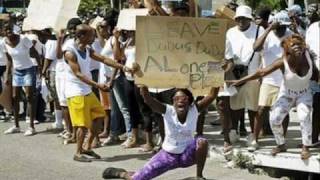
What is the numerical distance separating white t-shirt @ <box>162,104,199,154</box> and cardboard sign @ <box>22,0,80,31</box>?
115 inches

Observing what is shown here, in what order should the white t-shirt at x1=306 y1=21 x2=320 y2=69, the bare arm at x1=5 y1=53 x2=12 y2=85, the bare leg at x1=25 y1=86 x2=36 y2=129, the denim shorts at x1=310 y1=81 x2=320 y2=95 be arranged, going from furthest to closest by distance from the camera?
the bare arm at x1=5 y1=53 x2=12 y2=85 → the bare leg at x1=25 y1=86 x2=36 y2=129 → the denim shorts at x1=310 y1=81 x2=320 y2=95 → the white t-shirt at x1=306 y1=21 x2=320 y2=69

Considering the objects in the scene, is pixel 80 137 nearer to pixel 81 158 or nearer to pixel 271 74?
pixel 81 158

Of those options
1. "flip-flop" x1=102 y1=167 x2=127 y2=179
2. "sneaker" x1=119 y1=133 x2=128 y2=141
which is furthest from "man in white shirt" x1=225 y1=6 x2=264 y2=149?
"sneaker" x1=119 y1=133 x2=128 y2=141

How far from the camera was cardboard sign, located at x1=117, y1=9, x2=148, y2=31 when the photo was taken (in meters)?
8.37

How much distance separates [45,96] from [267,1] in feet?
70.8

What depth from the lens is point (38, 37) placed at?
1088cm

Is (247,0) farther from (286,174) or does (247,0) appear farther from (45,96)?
(286,174)

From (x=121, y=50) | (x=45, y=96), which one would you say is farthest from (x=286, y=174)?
(x=45, y=96)

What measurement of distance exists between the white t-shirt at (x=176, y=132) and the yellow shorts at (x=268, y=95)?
1497 millimetres

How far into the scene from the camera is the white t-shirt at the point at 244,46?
25.9 ft

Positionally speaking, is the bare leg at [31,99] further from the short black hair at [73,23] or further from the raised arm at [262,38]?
the raised arm at [262,38]

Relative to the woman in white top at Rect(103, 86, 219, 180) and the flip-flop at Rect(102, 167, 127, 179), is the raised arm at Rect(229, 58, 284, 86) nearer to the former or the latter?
the woman in white top at Rect(103, 86, 219, 180)

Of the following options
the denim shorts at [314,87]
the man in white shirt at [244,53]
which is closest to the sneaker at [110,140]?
the man in white shirt at [244,53]

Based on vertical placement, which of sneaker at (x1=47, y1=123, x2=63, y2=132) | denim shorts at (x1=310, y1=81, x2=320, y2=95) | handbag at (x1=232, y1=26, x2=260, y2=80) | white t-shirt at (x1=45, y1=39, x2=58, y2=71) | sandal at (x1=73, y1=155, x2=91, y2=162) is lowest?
sneaker at (x1=47, y1=123, x2=63, y2=132)
